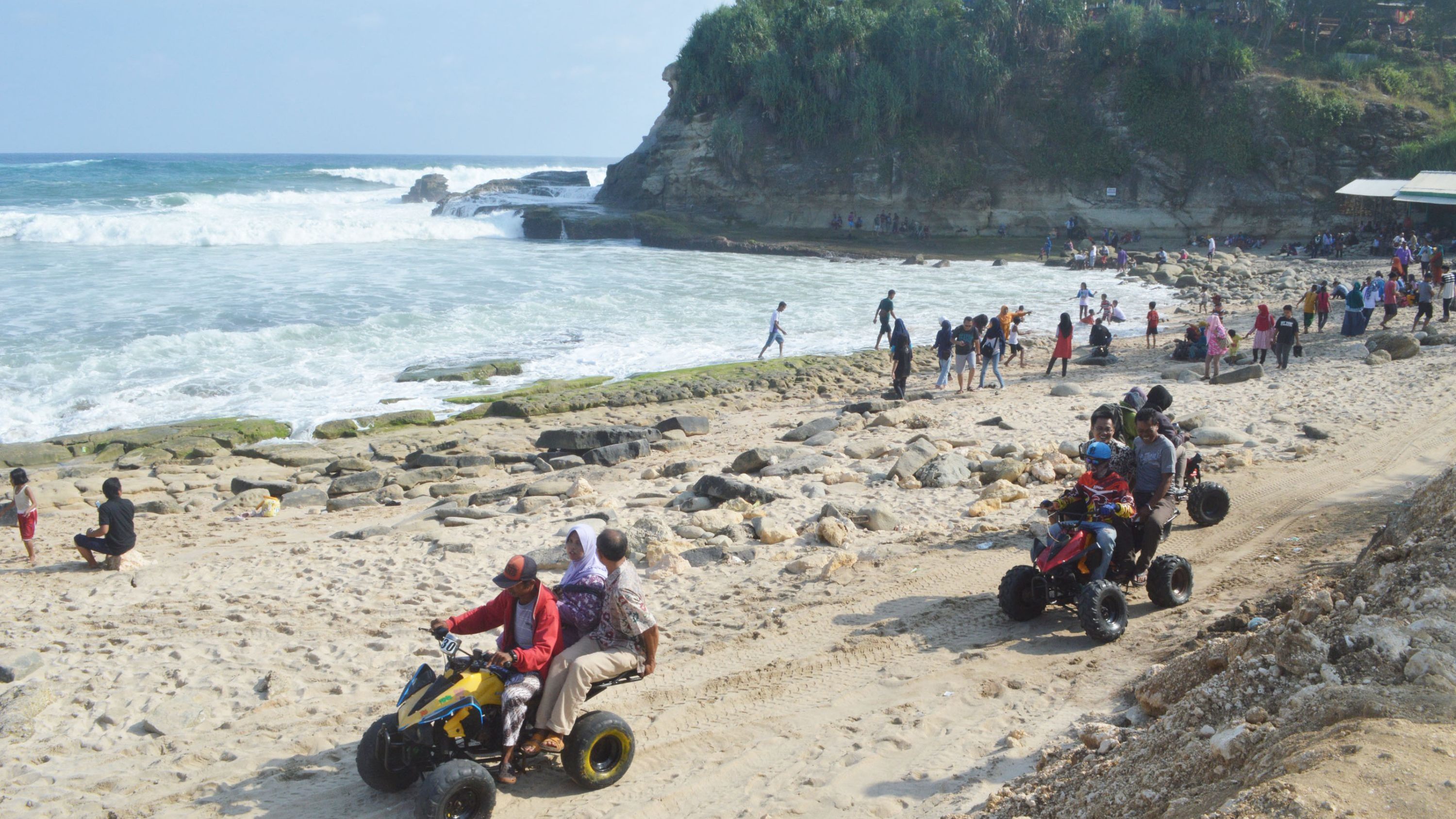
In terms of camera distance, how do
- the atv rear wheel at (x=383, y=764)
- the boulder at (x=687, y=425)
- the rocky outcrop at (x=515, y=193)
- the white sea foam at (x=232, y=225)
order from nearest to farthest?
the atv rear wheel at (x=383, y=764), the boulder at (x=687, y=425), the white sea foam at (x=232, y=225), the rocky outcrop at (x=515, y=193)

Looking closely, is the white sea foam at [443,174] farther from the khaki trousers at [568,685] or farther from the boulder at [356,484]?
the khaki trousers at [568,685]

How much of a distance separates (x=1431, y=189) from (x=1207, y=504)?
22.1 m

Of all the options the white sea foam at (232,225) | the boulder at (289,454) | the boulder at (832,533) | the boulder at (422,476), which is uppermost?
the white sea foam at (232,225)

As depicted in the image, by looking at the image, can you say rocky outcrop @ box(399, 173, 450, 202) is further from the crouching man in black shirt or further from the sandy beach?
the crouching man in black shirt

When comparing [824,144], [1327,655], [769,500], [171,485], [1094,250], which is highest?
Answer: [824,144]

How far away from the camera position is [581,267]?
115 ft

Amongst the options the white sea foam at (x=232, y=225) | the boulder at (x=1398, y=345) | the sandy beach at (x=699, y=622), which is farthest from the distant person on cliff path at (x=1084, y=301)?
the white sea foam at (x=232, y=225)

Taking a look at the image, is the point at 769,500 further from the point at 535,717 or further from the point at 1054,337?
the point at 1054,337

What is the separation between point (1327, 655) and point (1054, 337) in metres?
18.7

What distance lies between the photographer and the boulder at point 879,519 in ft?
29.2

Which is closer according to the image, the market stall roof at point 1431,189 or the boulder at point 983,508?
the boulder at point 983,508

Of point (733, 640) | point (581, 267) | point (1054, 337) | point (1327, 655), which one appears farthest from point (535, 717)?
point (581, 267)

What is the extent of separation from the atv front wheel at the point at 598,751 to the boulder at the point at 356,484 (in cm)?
809

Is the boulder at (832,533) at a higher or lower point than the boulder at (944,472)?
lower
